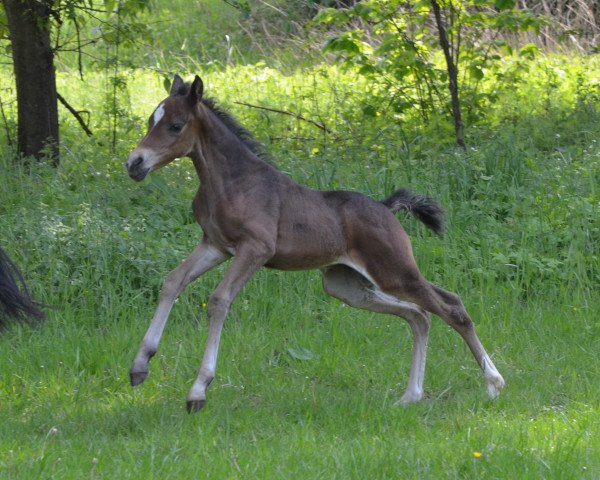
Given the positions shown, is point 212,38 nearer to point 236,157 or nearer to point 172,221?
point 172,221

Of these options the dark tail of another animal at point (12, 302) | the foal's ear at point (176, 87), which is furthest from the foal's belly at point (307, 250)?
the dark tail of another animal at point (12, 302)

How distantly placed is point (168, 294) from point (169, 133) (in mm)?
842

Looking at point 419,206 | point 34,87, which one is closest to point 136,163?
point 419,206

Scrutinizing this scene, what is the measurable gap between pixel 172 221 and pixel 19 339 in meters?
2.08

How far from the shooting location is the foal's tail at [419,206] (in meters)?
6.18

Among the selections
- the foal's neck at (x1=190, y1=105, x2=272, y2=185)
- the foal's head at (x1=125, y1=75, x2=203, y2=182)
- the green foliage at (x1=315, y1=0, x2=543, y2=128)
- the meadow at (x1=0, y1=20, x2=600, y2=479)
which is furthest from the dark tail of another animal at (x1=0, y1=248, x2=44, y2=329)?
the green foliage at (x1=315, y1=0, x2=543, y2=128)

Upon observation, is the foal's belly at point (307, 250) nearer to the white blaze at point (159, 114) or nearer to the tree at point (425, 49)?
the white blaze at point (159, 114)

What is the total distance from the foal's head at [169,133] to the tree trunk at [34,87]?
463 centimetres

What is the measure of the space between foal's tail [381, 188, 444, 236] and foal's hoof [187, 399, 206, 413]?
1685 mm

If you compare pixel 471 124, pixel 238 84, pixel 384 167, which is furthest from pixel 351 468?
pixel 238 84

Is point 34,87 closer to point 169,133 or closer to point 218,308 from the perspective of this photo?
point 169,133

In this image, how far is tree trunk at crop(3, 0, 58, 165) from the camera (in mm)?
9859

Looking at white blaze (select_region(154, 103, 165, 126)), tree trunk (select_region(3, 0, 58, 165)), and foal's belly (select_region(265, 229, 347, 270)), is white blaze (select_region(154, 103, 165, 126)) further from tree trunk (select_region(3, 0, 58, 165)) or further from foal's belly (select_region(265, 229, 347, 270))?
tree trunk (select_region(3, 0, 58, 165))

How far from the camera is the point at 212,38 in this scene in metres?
17.8
